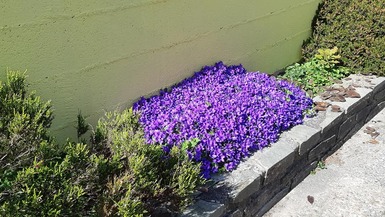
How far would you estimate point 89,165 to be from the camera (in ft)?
6.96

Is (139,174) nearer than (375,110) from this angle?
Yes

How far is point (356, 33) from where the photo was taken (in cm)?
490

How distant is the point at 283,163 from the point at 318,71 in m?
1.93

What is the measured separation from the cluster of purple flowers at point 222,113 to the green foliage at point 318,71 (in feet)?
2.09

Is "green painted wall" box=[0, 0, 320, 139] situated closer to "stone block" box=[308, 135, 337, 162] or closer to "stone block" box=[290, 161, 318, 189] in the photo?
"stone block" box=[308, 135, 337, 162]

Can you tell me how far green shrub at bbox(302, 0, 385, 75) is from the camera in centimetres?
484

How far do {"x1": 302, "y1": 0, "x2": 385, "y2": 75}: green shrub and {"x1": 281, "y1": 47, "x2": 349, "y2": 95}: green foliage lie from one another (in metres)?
0.14

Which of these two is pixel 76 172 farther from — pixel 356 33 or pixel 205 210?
pixel 356 33

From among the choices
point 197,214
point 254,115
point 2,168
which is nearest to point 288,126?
point 254,115

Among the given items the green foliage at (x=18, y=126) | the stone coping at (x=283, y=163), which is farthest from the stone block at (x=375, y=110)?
the green foliage at (x=18, y=126)

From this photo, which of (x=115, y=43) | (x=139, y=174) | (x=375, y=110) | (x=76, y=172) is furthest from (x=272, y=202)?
(x=375, y=110)

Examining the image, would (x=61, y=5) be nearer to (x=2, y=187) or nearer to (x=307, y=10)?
(x=2, y=187)

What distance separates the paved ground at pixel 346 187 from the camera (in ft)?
10.9

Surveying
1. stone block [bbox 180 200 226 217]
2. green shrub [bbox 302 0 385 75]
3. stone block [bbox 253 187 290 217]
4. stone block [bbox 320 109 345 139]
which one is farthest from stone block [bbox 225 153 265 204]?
green shrub [bbox 302 0 385 75]
